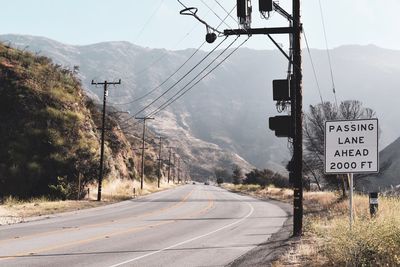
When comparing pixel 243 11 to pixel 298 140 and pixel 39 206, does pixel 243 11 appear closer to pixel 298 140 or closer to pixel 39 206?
pixel 298 140

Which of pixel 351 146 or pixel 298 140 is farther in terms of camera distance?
pixel 298 140

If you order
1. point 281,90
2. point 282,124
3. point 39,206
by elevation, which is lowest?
A: point 39,206

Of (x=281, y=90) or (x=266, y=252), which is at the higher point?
(x=281, y=90)

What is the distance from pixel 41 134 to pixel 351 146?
36.3 meters

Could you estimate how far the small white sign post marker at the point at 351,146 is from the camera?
10.1 metres

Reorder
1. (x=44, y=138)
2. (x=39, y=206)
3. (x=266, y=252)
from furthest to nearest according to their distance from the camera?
1. (x=44, y=138)
2. (x=39, y=206)
3. (x=266, y=252)

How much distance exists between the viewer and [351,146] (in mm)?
10273

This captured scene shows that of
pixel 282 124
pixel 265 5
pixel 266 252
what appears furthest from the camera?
pixel 282 124

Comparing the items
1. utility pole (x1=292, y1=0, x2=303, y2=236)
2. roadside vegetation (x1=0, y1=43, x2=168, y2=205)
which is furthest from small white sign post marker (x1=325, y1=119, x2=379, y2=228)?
roadside vegetation (x1=0, y1=43, x2=168, y2=205)

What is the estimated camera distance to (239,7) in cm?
1532

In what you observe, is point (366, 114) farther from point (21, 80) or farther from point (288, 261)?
point (288, 261)

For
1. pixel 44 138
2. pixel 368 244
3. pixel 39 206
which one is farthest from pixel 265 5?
pixel 44 138

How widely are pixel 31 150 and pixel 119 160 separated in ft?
66.0

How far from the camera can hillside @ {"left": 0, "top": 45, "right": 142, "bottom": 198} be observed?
39531 millimetres
